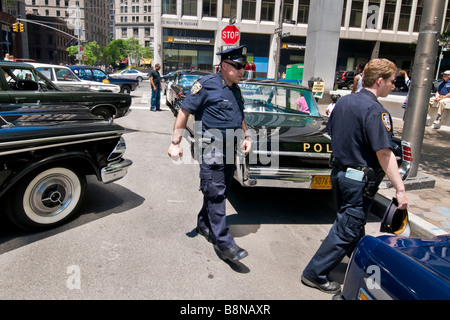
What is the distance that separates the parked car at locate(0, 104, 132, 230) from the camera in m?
3.17

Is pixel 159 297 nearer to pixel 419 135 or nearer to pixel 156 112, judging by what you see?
pixel 419 135

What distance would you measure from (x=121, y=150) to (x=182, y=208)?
1093 mm

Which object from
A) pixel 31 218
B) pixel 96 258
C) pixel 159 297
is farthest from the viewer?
pixel 31 218

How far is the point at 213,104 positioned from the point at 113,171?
1.67 meters

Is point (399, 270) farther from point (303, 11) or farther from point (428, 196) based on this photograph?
point (303, 11)

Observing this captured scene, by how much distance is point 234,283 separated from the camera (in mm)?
2828

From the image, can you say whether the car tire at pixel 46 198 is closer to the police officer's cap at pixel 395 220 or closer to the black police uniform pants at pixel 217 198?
the black police uniform pants at pixel 217 198

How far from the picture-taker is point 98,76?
63.0ft

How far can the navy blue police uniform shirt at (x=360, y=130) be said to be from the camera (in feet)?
7.85

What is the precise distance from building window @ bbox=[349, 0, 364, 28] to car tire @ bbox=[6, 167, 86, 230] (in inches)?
1759

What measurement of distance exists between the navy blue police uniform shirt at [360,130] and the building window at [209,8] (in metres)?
41.7

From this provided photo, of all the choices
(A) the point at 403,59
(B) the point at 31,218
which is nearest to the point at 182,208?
(B) the point at 31,218

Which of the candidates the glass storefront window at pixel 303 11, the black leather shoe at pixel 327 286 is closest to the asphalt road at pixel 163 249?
the black leather shoe at pixel 327 286

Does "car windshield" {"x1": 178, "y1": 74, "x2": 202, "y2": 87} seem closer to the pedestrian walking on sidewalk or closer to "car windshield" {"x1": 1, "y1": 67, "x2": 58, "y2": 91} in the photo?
the pedestrian walking on sidewalk
